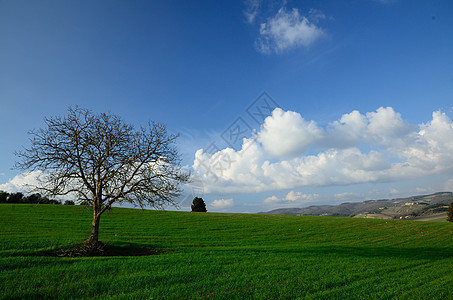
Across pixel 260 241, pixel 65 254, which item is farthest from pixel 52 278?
pixel 260 241

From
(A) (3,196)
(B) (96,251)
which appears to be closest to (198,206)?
(A) (3,196)

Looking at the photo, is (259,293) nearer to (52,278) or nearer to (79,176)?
(52,278)

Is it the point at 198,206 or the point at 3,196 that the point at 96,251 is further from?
the point at 3,196

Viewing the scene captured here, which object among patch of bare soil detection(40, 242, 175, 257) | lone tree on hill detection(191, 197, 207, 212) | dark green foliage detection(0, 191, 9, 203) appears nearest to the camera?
patch of bare soil detection(40, 242, 175, 257)

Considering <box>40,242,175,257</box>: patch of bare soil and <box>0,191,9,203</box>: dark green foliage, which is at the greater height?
<box>0,191,9,203</box>: dark green foliage

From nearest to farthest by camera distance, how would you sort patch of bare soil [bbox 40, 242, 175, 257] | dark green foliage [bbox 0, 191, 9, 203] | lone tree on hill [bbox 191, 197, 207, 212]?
1. patch of bare soil [bbox 40, 242, 175, 257]
2. dark green foliage [bbox 0, 191, 9, 203]
3. lone tree on hill [bbox 191, 197, 207, 212]

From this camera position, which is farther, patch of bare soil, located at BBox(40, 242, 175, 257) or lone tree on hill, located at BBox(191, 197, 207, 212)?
lone tree on hill, located at BBox(191, 197, 207, 212)

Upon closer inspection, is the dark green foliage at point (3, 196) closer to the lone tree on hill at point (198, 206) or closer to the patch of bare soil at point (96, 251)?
the lone tree on hill at point (198, 206)

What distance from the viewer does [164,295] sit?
8969mm

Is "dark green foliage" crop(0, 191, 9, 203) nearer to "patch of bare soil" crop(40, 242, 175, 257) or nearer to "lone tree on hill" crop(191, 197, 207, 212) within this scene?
"lone tree on hill" crop(191, 197, 207, 212)

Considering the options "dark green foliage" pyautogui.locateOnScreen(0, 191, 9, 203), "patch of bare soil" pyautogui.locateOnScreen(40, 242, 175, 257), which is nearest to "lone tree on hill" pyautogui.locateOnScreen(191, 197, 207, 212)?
"dark green foliage" pyautogui.locateOnScreen(0, 191, 9, 203)

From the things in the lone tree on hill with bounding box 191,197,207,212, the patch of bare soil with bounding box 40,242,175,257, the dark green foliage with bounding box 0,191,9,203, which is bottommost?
the patch of bare soil with bounding box 40,242,175,257

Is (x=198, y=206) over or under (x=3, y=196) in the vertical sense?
under

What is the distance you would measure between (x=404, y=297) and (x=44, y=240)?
79.4 feet
